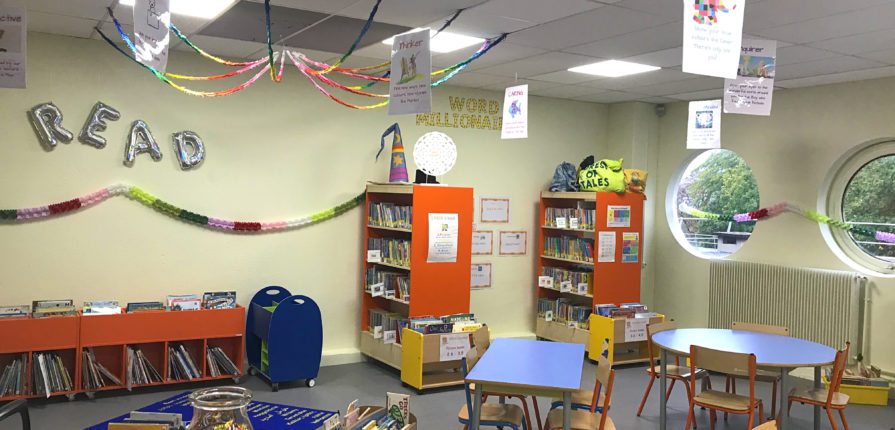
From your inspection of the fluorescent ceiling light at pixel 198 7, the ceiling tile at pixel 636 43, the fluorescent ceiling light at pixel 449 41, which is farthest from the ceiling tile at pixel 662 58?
the fluorescent ceiling light at pixel 198 7

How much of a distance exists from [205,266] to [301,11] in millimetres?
2769

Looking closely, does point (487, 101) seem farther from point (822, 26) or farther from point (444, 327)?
point (822, 26)

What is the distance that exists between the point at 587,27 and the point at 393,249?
2944 millimetres

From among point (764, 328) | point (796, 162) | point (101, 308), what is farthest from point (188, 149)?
point (796, 162)

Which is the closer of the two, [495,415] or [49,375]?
[495,415]

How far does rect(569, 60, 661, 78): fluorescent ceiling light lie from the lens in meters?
6.63

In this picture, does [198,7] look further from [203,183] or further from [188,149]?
[203,183]

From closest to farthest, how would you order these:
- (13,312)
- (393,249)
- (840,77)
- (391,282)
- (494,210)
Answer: (13,312) → (840,77) → (393,249) → (391,282) → (494,210)

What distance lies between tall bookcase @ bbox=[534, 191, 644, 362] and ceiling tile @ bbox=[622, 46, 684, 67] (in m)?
1.78

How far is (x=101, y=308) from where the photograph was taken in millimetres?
6055

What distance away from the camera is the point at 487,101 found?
8.28 m

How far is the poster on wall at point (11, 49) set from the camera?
4.43 metres

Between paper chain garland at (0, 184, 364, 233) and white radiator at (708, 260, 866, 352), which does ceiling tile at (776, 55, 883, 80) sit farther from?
paper chain garland at (0, 184, 364, 233)

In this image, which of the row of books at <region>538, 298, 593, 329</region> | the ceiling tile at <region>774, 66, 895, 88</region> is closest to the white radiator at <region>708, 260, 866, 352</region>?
the row of books at <region>538, 298, 593, 329</region>
